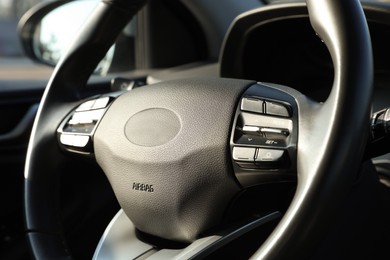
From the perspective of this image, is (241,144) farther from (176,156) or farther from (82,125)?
(82,125)

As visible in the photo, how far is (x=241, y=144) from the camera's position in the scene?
3.41 feet

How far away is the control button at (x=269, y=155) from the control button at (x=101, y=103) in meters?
0.46

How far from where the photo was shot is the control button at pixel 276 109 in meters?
1.00

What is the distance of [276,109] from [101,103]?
1.59ft

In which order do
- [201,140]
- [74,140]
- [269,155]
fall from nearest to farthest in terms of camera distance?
[269,155] → [201,140] → [74,140]

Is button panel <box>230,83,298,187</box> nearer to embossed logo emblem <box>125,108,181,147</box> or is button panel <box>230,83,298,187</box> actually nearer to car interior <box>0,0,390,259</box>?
car interior <box>0,0,390,259</box>

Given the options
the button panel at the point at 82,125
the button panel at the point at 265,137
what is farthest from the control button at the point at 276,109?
the button panel at the point at 82,125

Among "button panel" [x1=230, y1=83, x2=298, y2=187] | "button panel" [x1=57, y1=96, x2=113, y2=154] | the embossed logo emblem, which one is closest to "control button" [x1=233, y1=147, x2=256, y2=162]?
"button panel" [x1=230, y1=83, x2=298, y2=187]

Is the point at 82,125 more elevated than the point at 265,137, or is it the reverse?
the point at 265,137

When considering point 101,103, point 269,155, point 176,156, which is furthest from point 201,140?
point 101,103

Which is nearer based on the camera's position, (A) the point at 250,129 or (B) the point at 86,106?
(A) the point at 250,129

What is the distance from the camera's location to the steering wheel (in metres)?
0.83

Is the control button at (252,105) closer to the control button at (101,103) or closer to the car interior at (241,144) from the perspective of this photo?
the car interior at (241,144)

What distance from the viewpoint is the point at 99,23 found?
4.60 ft
